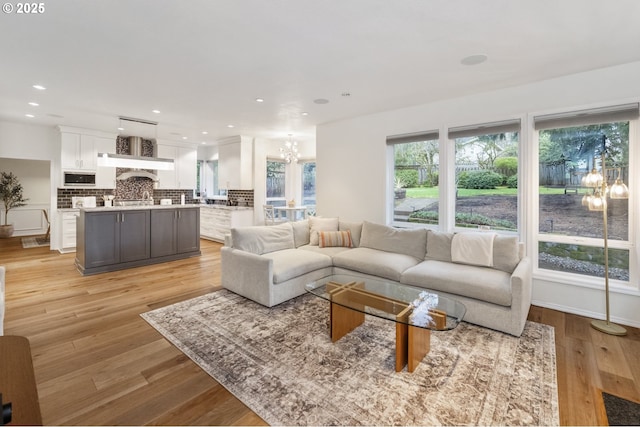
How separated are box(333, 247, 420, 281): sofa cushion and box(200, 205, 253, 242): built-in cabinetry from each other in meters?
3.71

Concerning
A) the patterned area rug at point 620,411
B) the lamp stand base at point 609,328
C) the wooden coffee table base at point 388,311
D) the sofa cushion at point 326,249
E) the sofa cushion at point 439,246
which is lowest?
the patterned area rug at point 620,411

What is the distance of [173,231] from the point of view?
570 centimetres

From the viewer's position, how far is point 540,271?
3.65 meters

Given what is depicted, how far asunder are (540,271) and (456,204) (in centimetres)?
130

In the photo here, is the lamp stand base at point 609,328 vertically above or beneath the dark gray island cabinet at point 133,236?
beneath

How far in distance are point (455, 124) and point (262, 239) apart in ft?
10.2

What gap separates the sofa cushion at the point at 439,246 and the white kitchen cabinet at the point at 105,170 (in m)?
6.91

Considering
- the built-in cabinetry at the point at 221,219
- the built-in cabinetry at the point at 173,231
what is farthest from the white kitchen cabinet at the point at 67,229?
the built-in cabinetry at the point at 221,219

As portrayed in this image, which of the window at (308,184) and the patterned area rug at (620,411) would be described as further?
the window at (308,184)

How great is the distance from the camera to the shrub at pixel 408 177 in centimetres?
474

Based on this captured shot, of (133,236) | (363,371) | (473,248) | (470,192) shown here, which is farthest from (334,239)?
(133,236)

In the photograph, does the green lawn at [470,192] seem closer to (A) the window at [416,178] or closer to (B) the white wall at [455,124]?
(A) the window at [416,178]

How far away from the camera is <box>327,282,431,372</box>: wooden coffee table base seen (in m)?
2.25

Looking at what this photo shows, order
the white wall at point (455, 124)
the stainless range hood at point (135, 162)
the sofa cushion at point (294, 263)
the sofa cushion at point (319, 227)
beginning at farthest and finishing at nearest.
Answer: the stainless range hood at point (135, 162) → the sofa cushion at point (319, 227) → the sofa cushion at point (294, 263) → the white wall at point (455, 124)
